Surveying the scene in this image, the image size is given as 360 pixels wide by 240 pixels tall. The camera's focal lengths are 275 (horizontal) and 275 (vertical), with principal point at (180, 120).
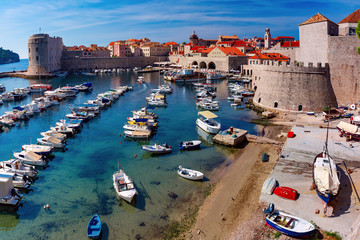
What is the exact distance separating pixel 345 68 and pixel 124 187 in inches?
947

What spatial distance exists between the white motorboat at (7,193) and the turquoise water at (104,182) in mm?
571

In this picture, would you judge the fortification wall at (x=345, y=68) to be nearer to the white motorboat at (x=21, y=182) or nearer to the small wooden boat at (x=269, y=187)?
the small wooden boat at (x=269, y=187)

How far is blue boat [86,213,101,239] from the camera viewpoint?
11876 millimetres

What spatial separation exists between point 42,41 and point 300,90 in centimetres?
7484

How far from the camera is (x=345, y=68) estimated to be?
26812mm

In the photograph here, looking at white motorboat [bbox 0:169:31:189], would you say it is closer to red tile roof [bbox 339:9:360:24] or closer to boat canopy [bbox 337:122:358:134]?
boat canopy [bbox 337:122:358:134]

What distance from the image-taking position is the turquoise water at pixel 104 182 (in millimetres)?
12867

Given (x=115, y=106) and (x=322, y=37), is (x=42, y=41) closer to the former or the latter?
(x=115, y=106)

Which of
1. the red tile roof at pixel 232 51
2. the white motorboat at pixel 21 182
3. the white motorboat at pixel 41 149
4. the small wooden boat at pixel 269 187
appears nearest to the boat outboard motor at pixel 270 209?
the small wooden boat at pixel 269 187

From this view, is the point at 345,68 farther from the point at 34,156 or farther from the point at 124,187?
the point at 34,156

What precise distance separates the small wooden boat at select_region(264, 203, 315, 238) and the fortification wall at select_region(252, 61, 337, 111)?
1923 cm

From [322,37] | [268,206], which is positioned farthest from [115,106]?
[268,206]

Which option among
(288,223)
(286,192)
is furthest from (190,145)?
(288,223)

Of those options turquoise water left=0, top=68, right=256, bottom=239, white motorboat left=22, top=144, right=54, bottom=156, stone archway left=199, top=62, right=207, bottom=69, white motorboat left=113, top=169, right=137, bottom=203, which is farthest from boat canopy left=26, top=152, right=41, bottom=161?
stone archway left=199, top=62, right=207, bottom=69
